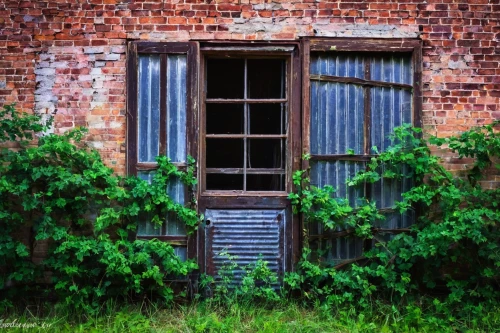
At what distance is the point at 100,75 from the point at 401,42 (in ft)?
10.4

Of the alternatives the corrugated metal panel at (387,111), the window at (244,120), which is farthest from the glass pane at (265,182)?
the corrugated metal panel at (387,111)

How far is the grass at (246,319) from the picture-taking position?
180 inches

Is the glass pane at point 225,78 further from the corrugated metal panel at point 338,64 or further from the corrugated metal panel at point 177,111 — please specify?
the corrugated metal panel at point 338,64

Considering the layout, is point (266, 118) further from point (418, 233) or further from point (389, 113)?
point (418, 233)

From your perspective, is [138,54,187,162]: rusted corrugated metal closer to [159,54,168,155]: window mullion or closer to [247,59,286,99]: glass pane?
[159,54,168,155]: window mullion

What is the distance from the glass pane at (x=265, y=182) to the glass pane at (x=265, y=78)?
872 mm

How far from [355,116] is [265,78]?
3.46ft

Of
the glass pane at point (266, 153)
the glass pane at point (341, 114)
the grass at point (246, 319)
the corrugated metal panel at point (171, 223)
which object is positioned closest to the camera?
the grass at point (246, 319)

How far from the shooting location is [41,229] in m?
4.84

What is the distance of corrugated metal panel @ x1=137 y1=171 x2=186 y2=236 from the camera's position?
5.25 metres

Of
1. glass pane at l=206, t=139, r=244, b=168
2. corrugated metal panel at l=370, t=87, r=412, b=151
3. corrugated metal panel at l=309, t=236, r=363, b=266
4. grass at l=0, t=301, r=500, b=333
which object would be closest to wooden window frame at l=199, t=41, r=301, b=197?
glass pane at l=206, t=139, r=244, b=168

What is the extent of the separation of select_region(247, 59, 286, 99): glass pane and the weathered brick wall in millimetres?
364

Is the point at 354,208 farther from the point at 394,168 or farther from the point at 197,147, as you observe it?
the point at 197,147

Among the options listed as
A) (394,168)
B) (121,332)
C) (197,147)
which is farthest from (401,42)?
(121,332)
